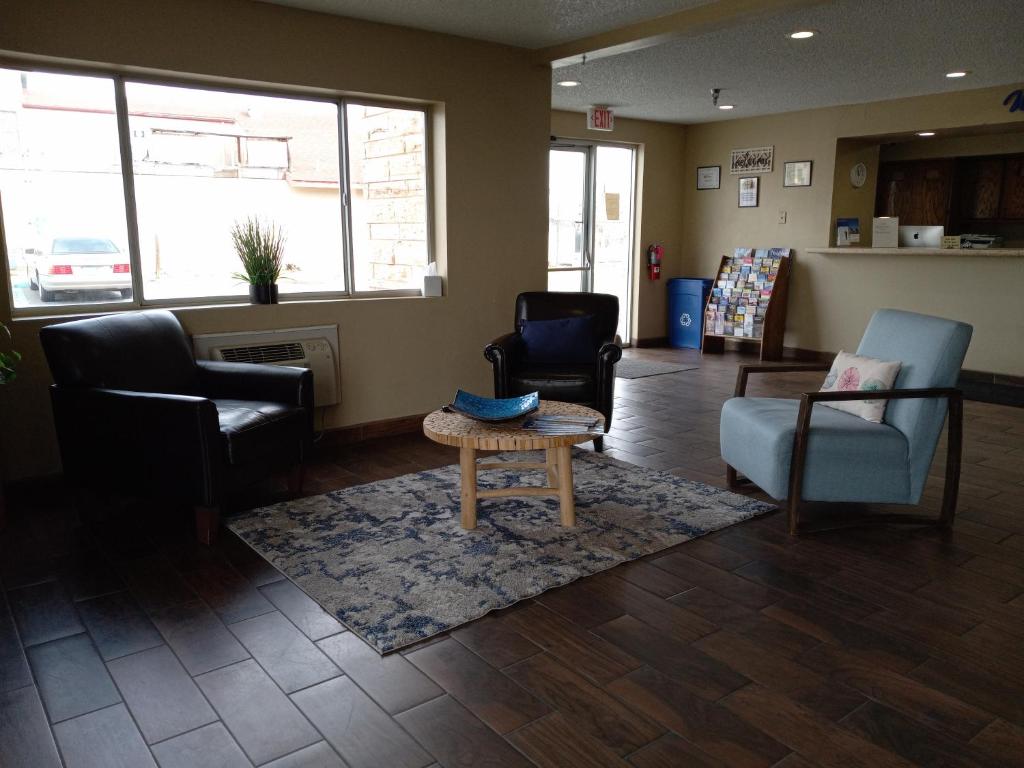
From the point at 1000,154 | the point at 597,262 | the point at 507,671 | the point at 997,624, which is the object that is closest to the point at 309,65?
the point at 507,671

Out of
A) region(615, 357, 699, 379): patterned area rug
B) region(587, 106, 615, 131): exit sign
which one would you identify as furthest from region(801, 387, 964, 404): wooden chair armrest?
region(587, 106, 615, 131): exit sign

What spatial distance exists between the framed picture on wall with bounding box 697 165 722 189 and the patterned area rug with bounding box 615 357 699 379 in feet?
7.52

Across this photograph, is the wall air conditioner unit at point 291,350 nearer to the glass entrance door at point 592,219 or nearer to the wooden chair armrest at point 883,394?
the wooden chair armrest at point 883,394

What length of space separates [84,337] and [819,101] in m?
6.41

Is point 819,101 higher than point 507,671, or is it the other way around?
point 819,101

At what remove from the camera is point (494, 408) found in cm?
335

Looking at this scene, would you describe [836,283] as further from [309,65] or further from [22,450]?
[22,450]

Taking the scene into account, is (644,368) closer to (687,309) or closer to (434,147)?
(687,309)

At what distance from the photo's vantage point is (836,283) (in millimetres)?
7629

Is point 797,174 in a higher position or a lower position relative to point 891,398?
higher

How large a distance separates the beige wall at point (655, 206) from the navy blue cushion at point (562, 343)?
3967 mm

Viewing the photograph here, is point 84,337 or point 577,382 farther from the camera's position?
point 577,382

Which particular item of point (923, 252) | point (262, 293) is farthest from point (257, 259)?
point (923, 252)

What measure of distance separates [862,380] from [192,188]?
138 inches
